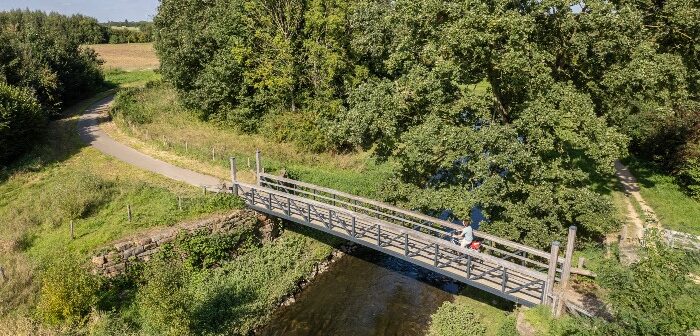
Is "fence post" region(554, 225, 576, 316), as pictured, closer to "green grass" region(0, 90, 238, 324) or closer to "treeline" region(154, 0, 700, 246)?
"treeline" region(154, 0, 700, 246)

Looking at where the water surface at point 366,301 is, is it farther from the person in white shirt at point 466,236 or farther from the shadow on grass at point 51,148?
the shadow on grass at point 51,148

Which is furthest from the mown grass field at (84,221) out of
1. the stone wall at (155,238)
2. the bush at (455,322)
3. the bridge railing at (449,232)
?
the bush at (455,322)

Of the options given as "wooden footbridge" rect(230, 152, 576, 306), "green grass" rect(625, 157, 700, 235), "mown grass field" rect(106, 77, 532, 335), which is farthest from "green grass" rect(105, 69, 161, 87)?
"green grass" rect(625, 157, 700, 235)

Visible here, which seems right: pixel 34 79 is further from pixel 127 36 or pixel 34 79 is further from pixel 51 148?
pixel 127 36

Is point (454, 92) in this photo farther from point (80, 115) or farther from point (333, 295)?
point (80, 115)

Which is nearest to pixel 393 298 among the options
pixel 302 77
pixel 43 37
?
pixel 302 77

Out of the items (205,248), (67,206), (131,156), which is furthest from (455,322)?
(131,156)

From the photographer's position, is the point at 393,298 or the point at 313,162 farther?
the point at 313,162
